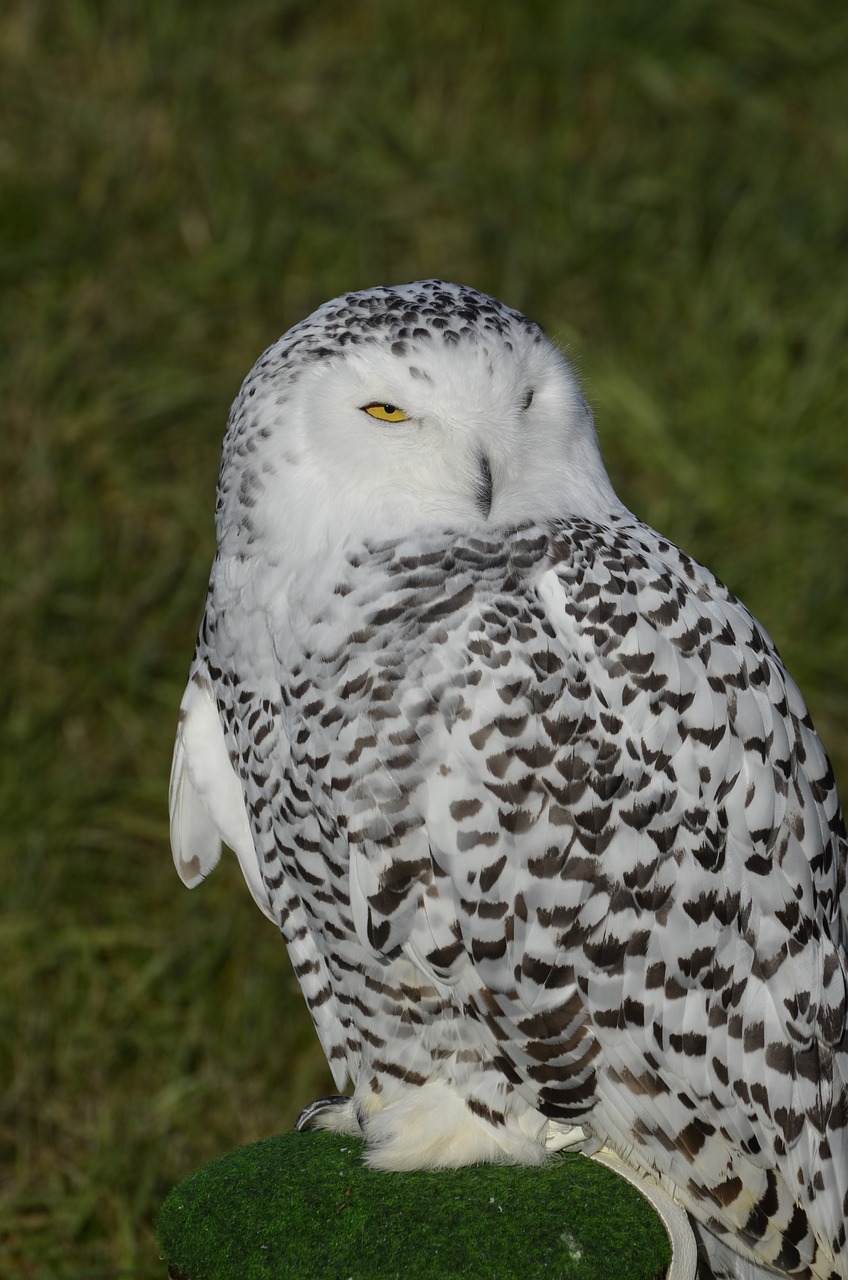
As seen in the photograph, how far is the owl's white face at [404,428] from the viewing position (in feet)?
6.63

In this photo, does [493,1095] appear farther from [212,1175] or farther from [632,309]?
[632,309]

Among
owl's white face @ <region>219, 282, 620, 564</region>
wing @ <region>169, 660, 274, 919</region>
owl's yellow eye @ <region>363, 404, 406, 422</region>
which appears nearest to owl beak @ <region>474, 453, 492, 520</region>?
owl's white face @ <region>219, 282, 620, 564</region>

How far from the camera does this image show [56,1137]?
11.2 ft

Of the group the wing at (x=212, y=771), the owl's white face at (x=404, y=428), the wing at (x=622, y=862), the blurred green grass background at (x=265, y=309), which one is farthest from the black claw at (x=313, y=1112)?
the blurred green grass background at (x=265, y=309)

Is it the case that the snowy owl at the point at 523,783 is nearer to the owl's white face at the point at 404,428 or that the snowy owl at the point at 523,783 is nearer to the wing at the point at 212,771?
the owl's white face at the point at 404,428

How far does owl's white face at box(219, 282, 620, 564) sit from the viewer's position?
2.02 metres

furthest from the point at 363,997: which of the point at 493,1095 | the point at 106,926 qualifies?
the point at 106,926

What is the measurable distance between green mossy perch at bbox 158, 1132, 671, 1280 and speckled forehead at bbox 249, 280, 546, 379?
1.23 metres

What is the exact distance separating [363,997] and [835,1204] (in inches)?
30.9

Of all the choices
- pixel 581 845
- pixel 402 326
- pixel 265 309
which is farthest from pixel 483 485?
pixel 265 309

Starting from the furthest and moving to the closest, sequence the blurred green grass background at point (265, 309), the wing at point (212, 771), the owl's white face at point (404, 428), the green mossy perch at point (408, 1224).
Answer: the blurred green grass background at point (265, 309), the wing at point (212, 771), the owl's white face at point (404, 428), the green mossy perch at point (408, 1224)

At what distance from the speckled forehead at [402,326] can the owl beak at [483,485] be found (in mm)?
175

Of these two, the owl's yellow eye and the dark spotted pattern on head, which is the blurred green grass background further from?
the owl's yellow eye

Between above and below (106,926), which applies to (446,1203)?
above
